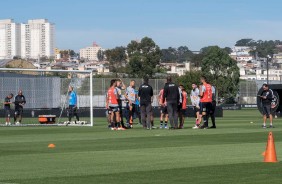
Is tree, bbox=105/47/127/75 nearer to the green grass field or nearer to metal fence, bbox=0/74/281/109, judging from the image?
metal fence, bbox=0/74/281/109

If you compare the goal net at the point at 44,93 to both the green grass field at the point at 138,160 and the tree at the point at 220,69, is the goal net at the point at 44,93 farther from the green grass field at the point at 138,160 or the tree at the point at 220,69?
the tree at the point at 220,69

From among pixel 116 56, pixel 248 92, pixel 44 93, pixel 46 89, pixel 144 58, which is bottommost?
→ pixel 44 93

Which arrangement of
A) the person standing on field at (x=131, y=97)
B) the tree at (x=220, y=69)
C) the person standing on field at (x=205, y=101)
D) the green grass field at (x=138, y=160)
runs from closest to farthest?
1. the green grass field at (x=138, y=160)
2. the person standing on field at (x=205, y=101)
3. the person standing on field at (x=131, y=97)
4. the tree at (x=220, y=69)

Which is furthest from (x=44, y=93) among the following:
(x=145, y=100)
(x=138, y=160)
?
(x=138, y=160)

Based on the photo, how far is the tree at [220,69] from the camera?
134 meters

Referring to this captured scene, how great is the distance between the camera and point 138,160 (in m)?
18.6

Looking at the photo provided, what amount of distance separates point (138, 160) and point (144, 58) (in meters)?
122

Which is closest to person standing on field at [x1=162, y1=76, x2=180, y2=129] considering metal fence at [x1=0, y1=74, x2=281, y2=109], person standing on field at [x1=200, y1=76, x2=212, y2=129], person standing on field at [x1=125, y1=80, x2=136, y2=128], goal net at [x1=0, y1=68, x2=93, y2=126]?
person standing on field at [x1=200, y1=76, x2=212, y2=129]

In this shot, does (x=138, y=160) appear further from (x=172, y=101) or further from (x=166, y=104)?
(x=166, y=104)

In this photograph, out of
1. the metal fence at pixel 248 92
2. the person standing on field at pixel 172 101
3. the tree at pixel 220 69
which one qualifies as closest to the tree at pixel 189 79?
the tree at pixel 220 69

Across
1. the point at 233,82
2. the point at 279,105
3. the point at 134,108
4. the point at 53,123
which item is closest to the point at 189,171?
the point at 134,108

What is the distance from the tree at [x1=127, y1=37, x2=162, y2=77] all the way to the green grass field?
4289 inches

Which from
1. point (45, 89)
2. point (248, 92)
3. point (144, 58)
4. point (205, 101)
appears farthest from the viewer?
point (144, 58)

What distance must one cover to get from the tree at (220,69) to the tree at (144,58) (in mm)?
7764
